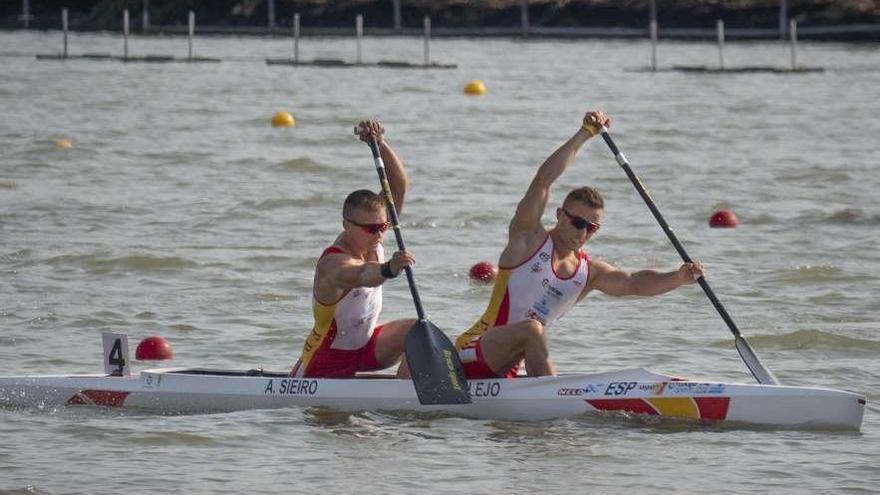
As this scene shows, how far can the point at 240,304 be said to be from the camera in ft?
45.3

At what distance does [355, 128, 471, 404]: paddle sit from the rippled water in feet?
0.56

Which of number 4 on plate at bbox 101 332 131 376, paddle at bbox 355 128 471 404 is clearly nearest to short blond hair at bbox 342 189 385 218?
paddle at bbox 355 128 471 404

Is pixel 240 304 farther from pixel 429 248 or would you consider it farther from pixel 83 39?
pixel 83 39

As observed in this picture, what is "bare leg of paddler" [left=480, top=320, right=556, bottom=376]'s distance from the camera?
9.26m

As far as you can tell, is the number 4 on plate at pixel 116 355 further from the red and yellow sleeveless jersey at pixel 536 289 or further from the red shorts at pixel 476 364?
the red and yellow sleeveless jersey at pixel 536 289

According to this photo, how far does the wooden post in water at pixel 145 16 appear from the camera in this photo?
59.6 metres

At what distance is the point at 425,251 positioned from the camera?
16578mm

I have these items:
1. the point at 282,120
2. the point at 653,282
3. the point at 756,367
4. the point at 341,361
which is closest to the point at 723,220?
the point at 756,367

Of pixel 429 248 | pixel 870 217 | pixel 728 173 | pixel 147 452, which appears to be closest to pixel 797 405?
pixel 147 452

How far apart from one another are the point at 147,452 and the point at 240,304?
467 centimetres

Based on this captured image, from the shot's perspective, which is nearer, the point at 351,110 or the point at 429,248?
the point at 429,248

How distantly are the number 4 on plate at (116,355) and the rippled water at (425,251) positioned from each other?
0.85ft

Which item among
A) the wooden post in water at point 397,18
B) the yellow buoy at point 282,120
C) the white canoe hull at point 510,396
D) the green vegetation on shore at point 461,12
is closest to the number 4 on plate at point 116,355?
the white canoe hull at point 510,396

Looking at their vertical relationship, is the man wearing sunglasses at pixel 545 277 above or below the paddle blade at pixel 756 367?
above
